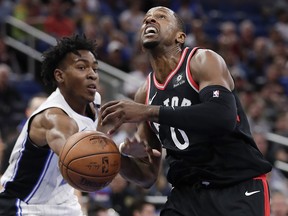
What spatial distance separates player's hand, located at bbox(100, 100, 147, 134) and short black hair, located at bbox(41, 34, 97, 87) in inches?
43.7

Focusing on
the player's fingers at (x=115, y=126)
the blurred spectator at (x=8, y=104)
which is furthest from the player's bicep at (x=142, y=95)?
the blurred spectator at (x=8, y=104)

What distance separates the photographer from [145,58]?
471 inches

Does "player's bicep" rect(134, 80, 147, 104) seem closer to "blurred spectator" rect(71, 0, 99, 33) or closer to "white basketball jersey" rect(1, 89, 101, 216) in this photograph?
"white basketball jersey" rect(1, 89, 101, 216)

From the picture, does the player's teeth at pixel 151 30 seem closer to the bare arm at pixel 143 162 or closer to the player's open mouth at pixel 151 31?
the player's open mouth at pixel 151 31

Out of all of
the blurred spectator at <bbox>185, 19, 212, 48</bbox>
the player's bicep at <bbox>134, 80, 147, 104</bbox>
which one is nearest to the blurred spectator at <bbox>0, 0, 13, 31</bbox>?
the blurred spectator at <bbox>185, 19, 212, 48</bbox>

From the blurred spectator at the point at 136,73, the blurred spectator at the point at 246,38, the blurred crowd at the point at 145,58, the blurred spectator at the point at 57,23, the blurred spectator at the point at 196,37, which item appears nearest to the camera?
the blurred crowd at the point at 145,58

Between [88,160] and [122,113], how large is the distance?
43cm

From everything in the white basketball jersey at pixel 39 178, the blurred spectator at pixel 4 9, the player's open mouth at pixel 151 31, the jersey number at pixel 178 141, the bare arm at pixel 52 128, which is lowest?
the blurred spectator at pixel 4 9

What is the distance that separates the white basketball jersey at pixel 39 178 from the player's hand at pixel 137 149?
523 mm

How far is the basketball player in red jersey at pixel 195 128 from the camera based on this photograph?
4145 mm

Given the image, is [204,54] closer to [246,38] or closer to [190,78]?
[190,78]

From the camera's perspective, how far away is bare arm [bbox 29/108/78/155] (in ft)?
14.9

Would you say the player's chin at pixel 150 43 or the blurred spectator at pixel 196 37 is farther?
the blurred spectator at pixel 196 37

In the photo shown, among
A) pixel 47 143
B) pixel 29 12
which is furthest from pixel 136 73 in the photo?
pixel 47 143
